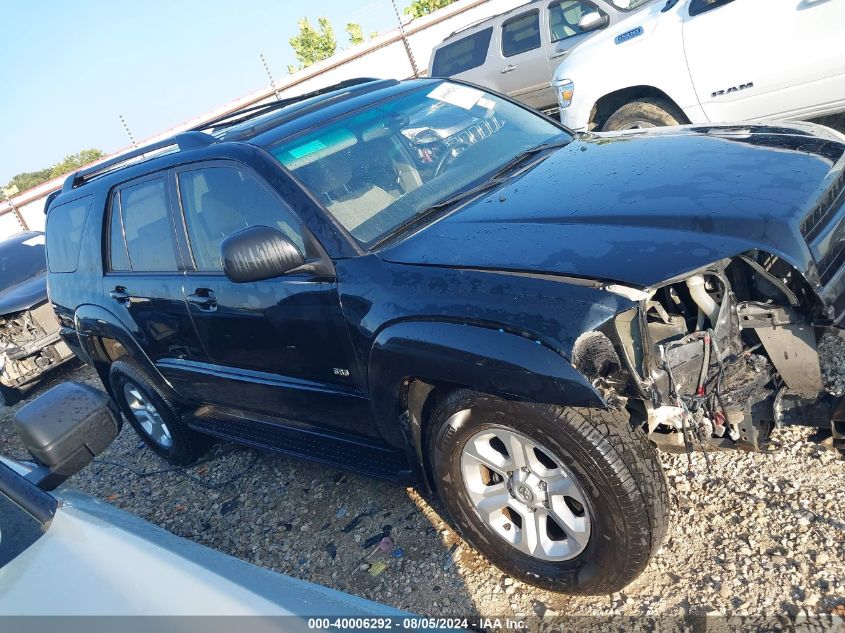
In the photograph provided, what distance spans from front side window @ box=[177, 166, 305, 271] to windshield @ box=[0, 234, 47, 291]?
5.59 meters

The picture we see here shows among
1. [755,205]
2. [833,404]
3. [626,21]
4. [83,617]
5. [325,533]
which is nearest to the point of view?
[83,617]

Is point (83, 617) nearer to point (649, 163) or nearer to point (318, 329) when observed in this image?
point (318, 329)

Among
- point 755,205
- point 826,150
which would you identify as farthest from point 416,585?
point 826,150

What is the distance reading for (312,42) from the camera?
41.8m

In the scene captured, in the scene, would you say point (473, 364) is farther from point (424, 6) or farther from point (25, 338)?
point (424, 6)

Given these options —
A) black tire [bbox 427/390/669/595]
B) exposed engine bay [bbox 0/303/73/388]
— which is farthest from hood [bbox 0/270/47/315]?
black tire [bbox 427/390/669/595]

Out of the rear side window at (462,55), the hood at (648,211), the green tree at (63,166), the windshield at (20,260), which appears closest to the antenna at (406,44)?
the rear side window at (462,55)

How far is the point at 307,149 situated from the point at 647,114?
3.88m

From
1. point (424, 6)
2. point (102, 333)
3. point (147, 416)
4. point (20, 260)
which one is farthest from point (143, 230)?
point (424, 6)

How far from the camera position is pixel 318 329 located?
2.84m

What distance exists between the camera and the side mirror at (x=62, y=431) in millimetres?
2059

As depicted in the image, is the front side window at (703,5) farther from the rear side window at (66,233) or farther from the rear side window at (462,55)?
the rear side window at (462,55)

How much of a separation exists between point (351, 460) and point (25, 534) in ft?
4.81

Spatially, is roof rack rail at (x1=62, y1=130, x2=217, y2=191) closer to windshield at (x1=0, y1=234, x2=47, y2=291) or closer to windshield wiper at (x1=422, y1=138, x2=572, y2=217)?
windshield wiper at (x1=422, y1=138, x2=572, y2=217)
